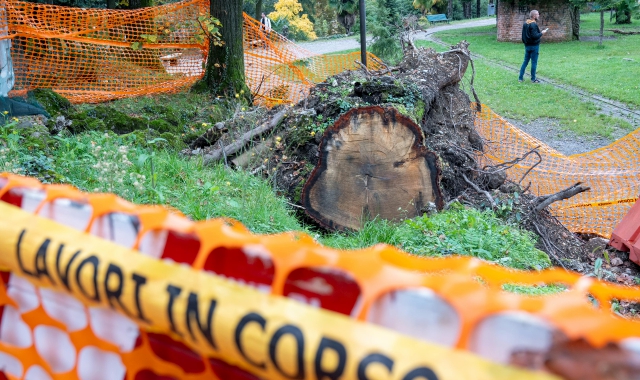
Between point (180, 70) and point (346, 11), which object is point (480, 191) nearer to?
point (180, 70)

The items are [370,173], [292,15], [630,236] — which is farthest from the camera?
[292,15]

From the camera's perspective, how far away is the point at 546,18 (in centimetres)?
2716

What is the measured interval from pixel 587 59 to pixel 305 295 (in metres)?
22.9

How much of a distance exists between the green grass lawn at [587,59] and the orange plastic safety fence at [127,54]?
825cm

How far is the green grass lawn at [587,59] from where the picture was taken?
15.4 meters

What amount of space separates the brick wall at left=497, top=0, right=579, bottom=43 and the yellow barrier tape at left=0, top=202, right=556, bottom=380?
28.3 metres

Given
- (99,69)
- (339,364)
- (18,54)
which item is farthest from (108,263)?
(99,69)

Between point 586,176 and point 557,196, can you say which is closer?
point 557,196

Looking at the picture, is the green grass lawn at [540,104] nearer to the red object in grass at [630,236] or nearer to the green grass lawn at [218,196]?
the red object in grass at [630,236]

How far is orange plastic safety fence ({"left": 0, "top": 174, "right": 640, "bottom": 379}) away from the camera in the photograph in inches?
29.2

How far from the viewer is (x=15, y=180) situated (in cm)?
145

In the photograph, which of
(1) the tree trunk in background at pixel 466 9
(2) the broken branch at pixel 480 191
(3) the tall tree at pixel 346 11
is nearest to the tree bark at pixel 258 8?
(3) the tall tree at pixel 346 11

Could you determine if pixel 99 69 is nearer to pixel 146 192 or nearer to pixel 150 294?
pixel 146 192

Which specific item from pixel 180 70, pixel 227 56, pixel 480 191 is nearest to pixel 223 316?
pixel 480 191
